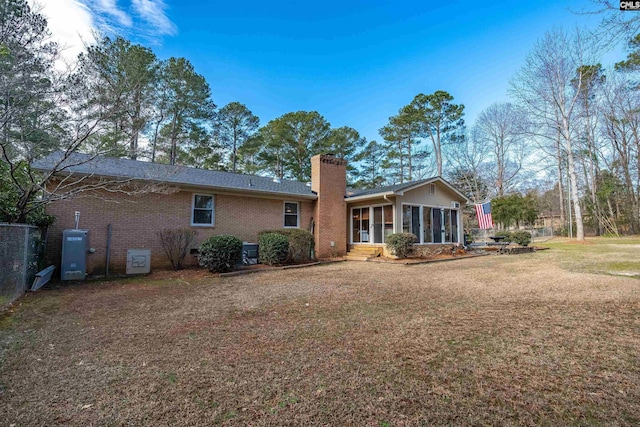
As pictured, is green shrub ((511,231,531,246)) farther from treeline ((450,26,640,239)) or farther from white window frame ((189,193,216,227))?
white window frame ((189,193,216,227))

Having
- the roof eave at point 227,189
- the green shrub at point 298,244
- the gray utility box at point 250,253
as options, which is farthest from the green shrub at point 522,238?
the gray utility box at point 250,253

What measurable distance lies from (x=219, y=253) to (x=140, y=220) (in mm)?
3168

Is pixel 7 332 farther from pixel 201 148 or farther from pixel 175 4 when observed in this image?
pixel 201 148

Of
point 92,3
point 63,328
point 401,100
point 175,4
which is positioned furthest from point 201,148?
point 63,328

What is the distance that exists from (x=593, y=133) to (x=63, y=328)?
3674 cm

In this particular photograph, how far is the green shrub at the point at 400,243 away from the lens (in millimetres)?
11828

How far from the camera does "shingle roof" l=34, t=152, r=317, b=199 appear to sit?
8789 mm

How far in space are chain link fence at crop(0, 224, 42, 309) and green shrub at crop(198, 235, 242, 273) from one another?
11.9ft

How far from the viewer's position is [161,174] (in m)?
9.84

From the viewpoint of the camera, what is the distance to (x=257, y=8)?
11.6 metres

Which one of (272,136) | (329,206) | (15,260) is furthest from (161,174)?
(272,136)

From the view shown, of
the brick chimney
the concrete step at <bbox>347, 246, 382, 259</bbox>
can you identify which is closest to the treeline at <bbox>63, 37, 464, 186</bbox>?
the brick chimney

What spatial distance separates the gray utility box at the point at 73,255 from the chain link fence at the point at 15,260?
95 centimetres

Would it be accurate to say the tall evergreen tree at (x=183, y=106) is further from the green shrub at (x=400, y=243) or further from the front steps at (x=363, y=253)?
the green shrub at (x=400, y=243)
